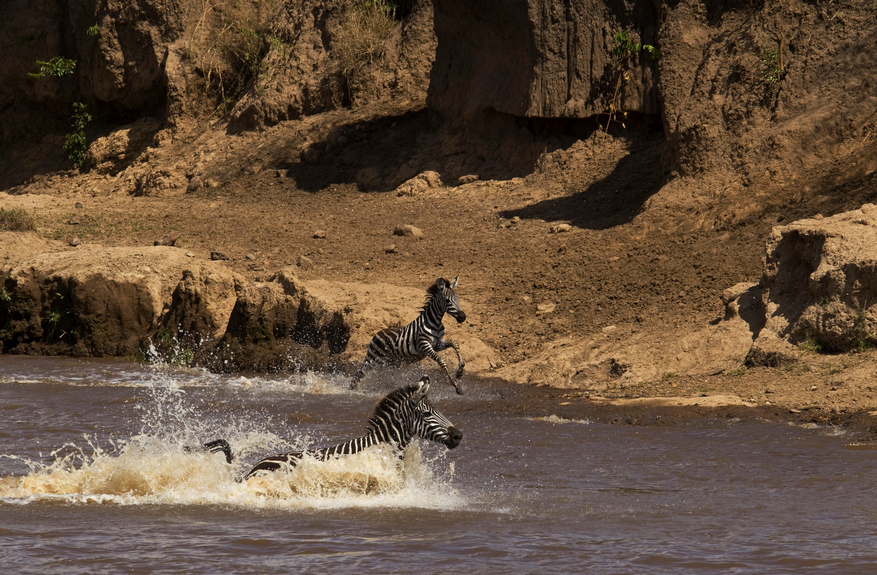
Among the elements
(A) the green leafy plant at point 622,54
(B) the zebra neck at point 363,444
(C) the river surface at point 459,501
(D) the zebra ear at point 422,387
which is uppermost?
(A) the green leafy plant at point 622,54

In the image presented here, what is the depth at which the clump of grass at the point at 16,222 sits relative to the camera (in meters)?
16.5

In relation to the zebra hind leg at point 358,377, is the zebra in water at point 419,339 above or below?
above

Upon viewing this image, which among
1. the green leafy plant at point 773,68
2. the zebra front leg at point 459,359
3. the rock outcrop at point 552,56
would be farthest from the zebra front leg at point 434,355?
the rock outcrop at point 552,56

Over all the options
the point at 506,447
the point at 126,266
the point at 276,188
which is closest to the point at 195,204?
the point at 276,188

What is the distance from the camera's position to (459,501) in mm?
6570

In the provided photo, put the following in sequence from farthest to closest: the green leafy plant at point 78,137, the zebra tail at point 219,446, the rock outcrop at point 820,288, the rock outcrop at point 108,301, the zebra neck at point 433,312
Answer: the green leafy plant at point 78,137
the rock outcrop at point 108,301
the zebra neck at point 433,312
the rock outcrop at point 820,288
the zebra tail at point 219,446

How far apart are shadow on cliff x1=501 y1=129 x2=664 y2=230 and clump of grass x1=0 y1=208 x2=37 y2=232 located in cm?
760

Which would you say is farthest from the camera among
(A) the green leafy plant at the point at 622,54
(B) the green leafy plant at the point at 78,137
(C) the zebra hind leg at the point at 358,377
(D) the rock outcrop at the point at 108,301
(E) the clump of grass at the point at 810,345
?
(B) the green leafy plant at the point at 78,137

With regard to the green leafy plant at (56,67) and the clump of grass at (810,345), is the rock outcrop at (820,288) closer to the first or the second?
the clump of grass at (810,345)

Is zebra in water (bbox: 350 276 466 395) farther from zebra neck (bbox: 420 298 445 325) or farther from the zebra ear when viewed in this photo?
the zebra ear

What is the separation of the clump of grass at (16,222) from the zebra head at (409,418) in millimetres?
11627

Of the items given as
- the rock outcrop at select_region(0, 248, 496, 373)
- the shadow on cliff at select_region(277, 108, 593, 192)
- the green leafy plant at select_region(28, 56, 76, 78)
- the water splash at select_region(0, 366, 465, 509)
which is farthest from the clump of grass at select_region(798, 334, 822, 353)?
the green leafy plant at select_region(28, 56, 76, 78)

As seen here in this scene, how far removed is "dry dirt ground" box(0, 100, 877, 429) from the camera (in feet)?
35.1

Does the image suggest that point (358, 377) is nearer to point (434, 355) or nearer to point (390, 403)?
point (434, 355)
